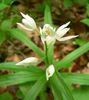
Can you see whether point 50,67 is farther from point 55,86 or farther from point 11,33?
point 11,33

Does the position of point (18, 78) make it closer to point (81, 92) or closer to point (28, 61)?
point (28, 61)

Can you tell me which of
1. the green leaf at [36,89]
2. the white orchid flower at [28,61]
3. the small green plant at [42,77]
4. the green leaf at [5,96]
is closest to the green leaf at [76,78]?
the small green plant at [42,77]

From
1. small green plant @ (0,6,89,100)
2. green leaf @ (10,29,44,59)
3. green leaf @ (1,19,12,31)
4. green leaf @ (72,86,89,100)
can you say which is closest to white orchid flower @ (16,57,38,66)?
small green plant @ (0,6,89,100)

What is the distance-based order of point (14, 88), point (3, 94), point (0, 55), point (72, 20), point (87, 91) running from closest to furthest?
point (87, 91)
point (3, 94)
point (14, 88)
point (0, 55)
point (72, 20)

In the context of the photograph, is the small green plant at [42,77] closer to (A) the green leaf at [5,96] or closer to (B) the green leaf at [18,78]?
(B) the green leaf at [18,78]

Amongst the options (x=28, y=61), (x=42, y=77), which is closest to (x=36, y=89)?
(x=42, y=77)

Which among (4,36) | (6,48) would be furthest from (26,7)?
(4,36)
